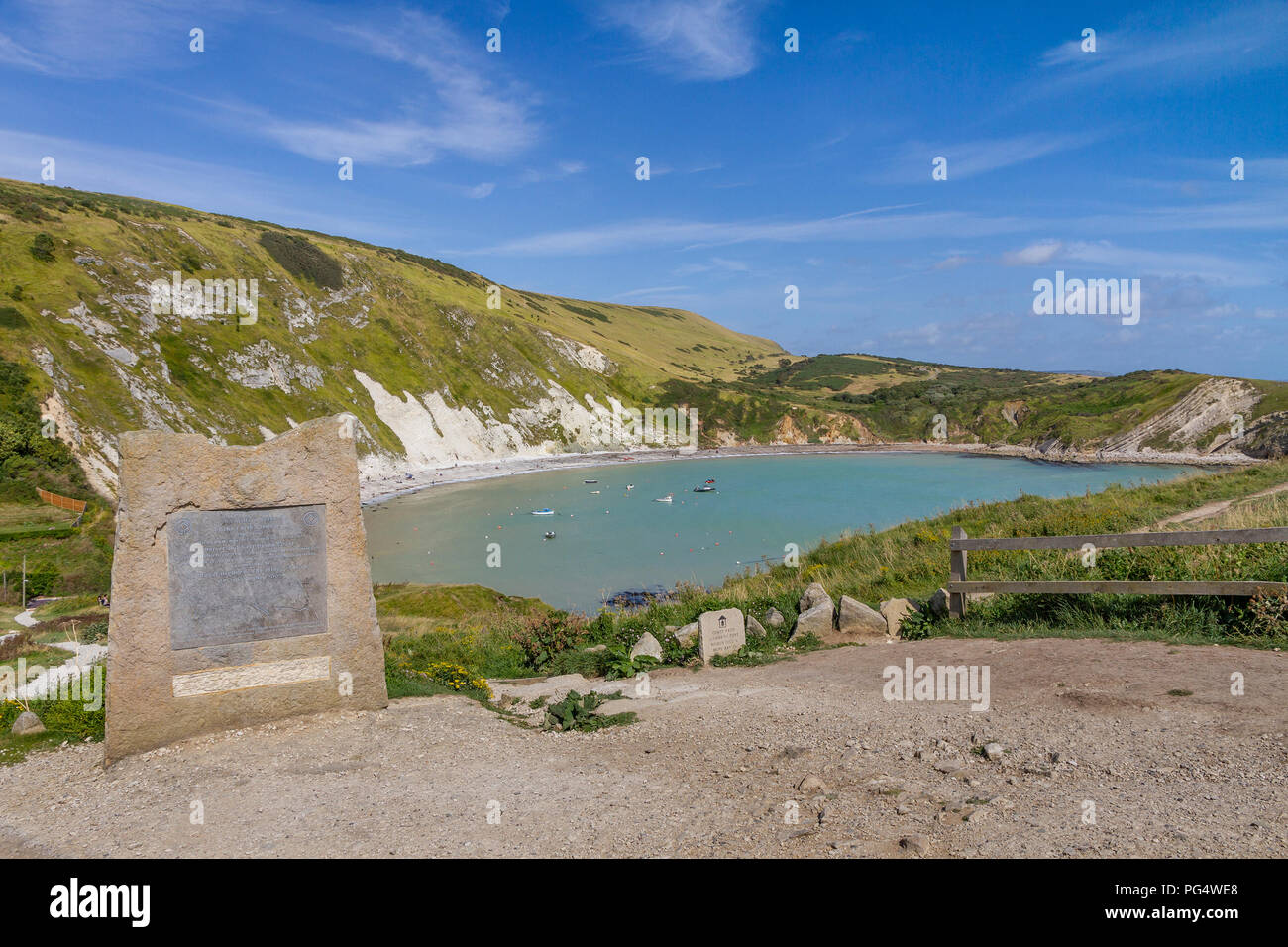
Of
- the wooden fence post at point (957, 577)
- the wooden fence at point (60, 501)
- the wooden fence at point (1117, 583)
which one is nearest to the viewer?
the wooden fence at point (1117, 583)

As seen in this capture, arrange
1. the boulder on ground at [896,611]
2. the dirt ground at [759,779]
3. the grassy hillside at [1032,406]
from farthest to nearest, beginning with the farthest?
1. the grassy hillside at [1032,406]
2. the boulder on ground at [896,611]
3. the dirt ground at [759,779]

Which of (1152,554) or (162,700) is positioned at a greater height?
(1152,554)

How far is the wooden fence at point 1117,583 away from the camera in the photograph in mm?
7820

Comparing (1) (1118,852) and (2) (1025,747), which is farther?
(2) (1025,747)

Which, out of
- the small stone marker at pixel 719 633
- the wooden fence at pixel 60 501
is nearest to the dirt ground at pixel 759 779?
the small stone marker at pixel 719 633

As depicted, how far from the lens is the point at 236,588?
7445mm

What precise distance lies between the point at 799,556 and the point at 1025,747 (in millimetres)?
16051

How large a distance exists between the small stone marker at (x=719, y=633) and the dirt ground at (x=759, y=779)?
8.03 ft

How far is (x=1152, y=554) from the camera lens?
10.2 m

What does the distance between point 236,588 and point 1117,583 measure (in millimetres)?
9781

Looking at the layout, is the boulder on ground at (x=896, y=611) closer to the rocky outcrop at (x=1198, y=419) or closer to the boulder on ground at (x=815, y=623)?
the boulder on ground at (x=815, y=623)
